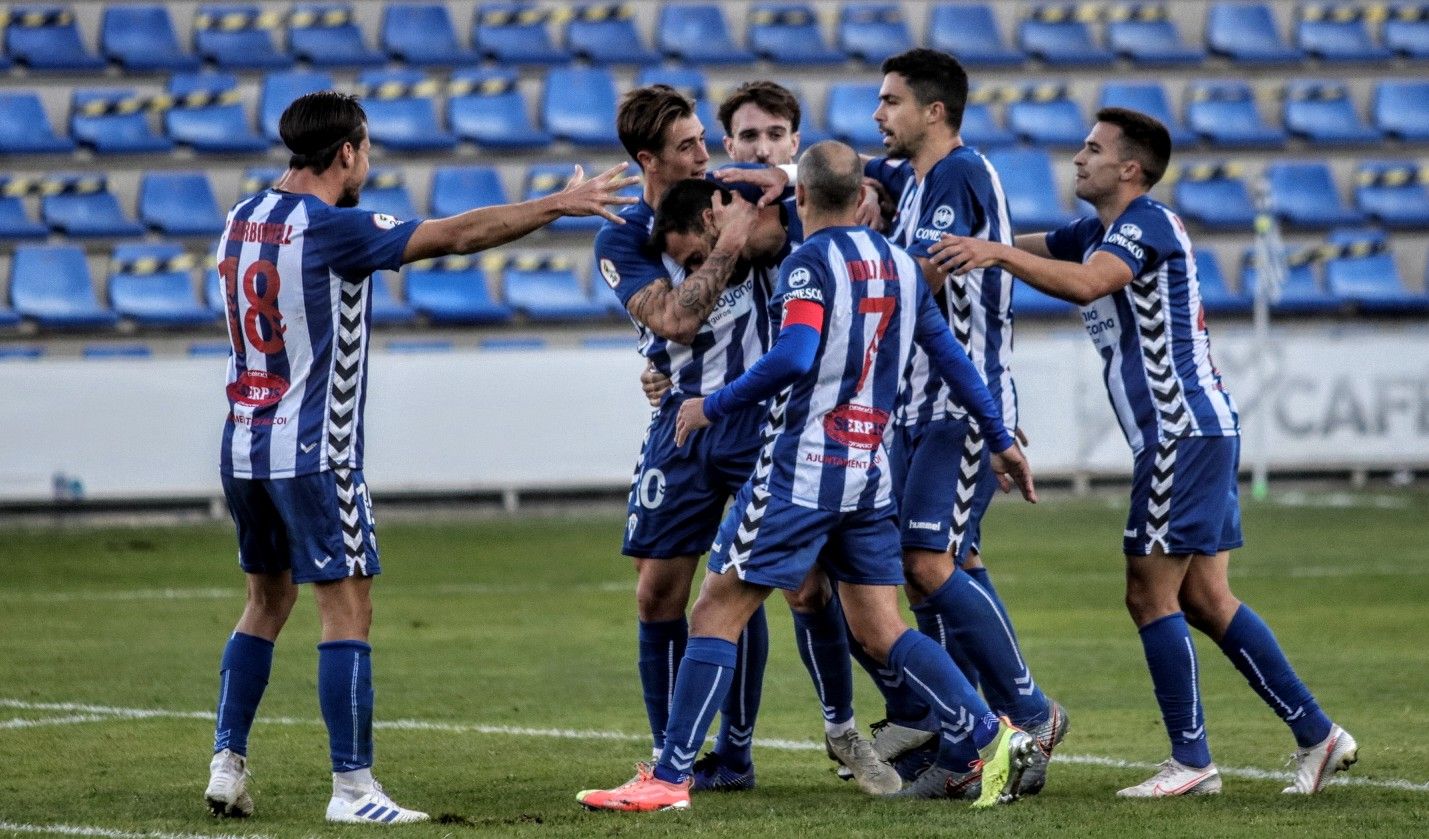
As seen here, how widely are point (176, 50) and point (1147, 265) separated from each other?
53.9 ft

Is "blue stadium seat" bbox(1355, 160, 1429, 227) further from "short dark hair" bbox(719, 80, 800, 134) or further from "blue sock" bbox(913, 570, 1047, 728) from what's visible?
"blue sock" bbox(913, 570, 1047, 728)

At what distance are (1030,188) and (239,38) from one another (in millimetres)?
8638

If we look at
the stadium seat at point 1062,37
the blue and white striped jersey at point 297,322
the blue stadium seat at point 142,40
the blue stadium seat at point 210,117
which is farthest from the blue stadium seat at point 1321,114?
the blue and white striped jersey at point 297,322

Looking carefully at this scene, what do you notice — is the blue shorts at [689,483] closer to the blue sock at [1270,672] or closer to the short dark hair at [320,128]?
the short dark hair at [320,128]

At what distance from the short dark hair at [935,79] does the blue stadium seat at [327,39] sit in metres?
15.3

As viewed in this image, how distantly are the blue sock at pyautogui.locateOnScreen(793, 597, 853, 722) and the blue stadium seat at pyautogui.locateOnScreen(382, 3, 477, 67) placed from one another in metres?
15.6

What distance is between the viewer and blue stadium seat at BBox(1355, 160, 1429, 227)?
21.2 metres

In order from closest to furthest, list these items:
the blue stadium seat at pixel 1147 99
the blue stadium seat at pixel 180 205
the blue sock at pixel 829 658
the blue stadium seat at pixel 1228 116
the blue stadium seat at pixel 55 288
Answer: the blue sock at pixel 829 658, the blue stadium seat at pixel 55 288, the blue stadium seat at pixel 180 205, the blue stadium seat at pixel 1147 99, the blue stadium seat at pixel 1228 116

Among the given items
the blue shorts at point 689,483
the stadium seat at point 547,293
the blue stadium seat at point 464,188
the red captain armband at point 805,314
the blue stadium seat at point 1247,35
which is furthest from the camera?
the blue stadium seat at point 1247,35

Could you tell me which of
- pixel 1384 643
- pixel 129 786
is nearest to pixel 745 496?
pixel 129 786

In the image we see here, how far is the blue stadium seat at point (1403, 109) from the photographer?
2177 cm

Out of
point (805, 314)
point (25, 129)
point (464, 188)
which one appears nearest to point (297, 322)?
point (805, 314)

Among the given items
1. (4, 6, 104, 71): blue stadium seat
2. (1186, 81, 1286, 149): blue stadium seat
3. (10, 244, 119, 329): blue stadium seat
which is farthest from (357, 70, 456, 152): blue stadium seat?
(1186, 81, 1286, 149): blue stadium seat

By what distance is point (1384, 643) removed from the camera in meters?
9.36
